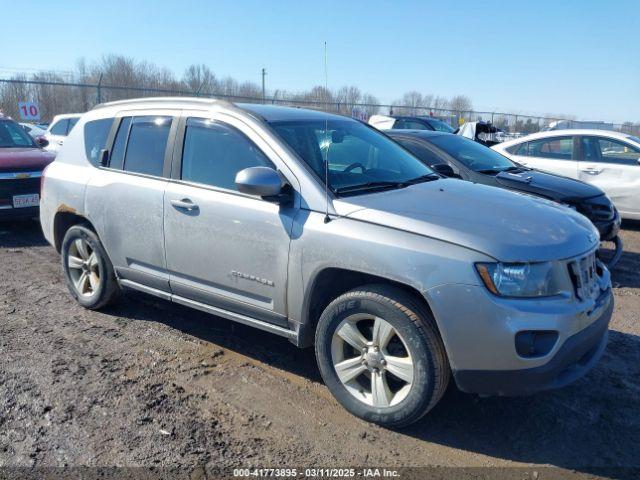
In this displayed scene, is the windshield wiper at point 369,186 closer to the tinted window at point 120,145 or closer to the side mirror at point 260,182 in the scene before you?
the side mirror at point 260,182

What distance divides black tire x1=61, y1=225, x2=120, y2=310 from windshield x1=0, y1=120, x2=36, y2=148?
187 inches

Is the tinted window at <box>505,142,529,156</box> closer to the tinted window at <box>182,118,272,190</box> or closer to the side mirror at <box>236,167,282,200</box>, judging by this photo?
the tinted window at <box>182,118,272,190</box>

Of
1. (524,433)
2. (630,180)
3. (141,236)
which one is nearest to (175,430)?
(141,236)

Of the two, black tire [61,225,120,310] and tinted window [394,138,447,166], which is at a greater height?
tinted window [394,138,447,166]

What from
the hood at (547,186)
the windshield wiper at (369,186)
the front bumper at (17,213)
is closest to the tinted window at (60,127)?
the front bumper at (17,213)

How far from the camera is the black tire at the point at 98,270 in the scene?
4.78 m

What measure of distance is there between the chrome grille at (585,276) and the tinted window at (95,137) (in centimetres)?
385

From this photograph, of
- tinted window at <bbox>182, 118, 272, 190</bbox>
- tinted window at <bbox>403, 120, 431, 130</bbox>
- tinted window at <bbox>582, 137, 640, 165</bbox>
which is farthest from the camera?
tinted window at <bbox>403, 120, 431, 130</bbox>

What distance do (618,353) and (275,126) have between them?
3145mm

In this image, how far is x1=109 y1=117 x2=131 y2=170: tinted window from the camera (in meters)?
4.60

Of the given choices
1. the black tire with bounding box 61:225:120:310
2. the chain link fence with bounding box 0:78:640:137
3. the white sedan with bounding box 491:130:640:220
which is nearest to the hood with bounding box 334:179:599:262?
the black tire with bounding box 61:225:120:310

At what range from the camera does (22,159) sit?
7.95 metres

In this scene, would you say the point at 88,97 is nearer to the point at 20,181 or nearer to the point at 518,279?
the point at 20,181

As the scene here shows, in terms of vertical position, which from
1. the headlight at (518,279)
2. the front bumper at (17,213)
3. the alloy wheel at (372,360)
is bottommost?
the front bumper at (17,213)
